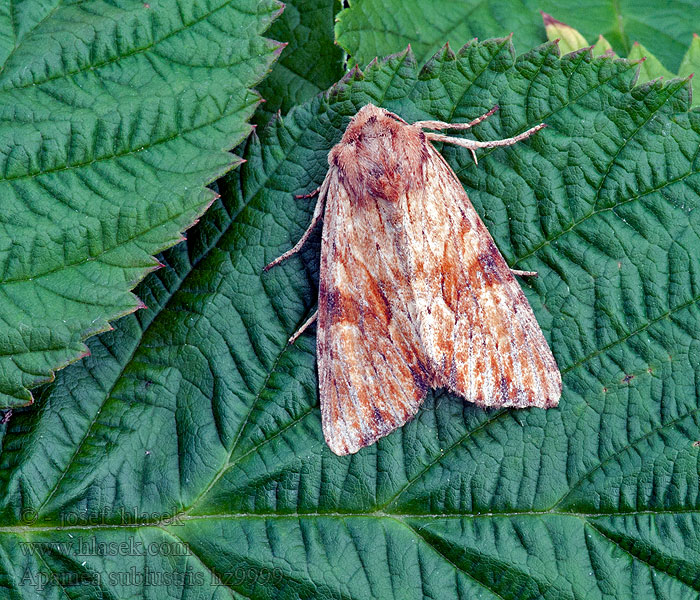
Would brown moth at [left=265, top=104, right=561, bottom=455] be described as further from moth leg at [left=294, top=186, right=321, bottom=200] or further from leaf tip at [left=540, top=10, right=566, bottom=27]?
leaf tip at [left=540, top=10, right=566, bottom=27]

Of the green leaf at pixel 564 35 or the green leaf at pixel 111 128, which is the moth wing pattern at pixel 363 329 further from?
the green leaf at pixel 564 35

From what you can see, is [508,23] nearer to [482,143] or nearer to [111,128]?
[482,143]

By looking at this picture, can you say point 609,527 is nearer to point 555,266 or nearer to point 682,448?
point 682,448

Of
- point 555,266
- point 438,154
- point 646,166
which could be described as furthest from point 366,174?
point 646,166

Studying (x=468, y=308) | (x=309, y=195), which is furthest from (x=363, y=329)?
(x=309, y=195)

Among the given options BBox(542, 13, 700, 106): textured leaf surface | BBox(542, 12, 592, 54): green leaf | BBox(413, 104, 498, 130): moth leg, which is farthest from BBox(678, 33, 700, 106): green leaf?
BBox(413, 104, 498, 130): moth leg

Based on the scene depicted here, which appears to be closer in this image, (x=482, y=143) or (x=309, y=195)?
(x=482, y=143)

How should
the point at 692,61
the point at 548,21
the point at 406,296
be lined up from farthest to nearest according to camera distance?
1. the point at 548,21
2. the point at 692,61
3. the point at 406,296
